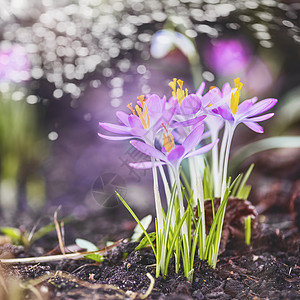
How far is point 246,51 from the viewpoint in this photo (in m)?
1.52

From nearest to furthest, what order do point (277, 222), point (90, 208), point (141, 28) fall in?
point (277, 222), point (141, 28), point (90, 208)

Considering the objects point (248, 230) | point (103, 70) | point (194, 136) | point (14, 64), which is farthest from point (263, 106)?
point (14, 64)

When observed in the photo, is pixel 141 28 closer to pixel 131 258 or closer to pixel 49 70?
pixel 49 70

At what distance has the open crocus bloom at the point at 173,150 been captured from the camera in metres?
0.52

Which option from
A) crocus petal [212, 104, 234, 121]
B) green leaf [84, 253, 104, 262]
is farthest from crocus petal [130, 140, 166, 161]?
green leaf [84, 253, 104, 262]

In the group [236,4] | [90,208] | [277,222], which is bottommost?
[90,208]

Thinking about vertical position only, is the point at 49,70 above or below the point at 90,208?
above

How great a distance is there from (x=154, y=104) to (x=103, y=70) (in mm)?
837

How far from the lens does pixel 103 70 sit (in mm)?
1354

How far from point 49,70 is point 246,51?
2.65 feet

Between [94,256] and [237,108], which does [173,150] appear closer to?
[237,108]

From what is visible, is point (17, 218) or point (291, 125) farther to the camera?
point (291, 125)

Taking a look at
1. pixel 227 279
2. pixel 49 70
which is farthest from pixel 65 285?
pixel 49 70

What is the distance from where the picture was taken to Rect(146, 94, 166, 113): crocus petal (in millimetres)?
564
